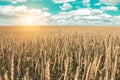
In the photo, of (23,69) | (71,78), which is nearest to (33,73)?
(23,69)

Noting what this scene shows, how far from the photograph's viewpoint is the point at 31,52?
5.07 meters

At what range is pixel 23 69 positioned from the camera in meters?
3.70

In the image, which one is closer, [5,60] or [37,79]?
[37,79]

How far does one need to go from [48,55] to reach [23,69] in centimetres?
105

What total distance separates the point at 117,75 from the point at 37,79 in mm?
1308

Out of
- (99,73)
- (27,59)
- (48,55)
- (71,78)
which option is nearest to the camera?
(71,78)

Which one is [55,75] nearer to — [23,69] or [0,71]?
[23,69]

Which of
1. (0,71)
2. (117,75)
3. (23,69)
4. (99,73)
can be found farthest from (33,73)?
(117,75)

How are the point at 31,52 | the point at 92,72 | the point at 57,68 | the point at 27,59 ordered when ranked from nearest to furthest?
1. the point at 92,72
2. the point at 57,68
3. the point at 27,59
4. the point at 31,52

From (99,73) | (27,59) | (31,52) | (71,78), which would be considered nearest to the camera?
(71,78)

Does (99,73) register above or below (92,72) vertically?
below

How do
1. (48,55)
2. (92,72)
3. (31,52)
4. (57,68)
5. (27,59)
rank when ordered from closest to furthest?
(92,72) → (57,68) → (27,59) → (48,55) → (31,52)

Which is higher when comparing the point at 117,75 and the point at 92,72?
the point at 92,72

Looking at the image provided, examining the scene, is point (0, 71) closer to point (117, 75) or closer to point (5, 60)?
point (5, 60)
